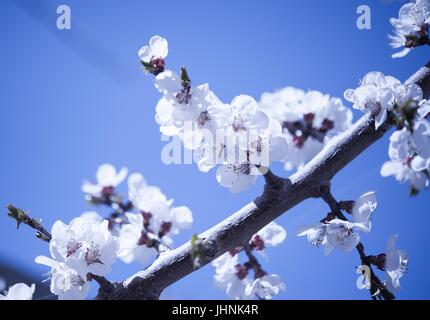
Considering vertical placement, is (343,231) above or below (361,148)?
below

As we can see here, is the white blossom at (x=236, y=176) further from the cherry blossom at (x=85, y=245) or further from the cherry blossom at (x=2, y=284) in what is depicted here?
the cherry blossom at (x=2, y=284)

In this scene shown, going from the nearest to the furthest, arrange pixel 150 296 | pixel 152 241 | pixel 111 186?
pixel 150 296 → pixel 152 241 → pixel 111 186

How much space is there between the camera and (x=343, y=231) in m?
1.44

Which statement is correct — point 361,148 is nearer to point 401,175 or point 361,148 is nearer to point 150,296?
point 401,175

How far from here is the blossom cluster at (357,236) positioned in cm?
142

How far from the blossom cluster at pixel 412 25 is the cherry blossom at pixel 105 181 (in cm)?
172

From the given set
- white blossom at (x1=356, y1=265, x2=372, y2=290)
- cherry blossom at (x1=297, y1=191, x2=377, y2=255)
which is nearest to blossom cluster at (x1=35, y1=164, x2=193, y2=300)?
cherry blossom at (x1=297, y1=191, x2=377, y2=255)

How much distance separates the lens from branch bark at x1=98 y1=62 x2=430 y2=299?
1.39 metres

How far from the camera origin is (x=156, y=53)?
1.43m

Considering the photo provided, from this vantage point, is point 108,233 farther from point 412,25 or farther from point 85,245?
point 412,25

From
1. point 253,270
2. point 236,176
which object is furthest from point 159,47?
point 253,270

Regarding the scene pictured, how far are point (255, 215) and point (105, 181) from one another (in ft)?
4.28

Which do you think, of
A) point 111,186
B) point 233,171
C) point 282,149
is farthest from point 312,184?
point 111,186

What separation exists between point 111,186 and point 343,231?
1.51 meters
